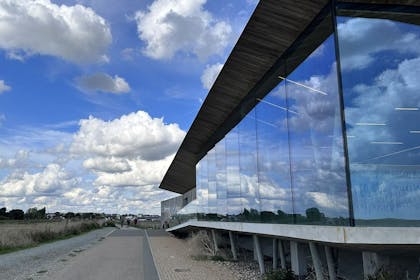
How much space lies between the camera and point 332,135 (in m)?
6.99

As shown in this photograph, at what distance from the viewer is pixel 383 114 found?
6500mm

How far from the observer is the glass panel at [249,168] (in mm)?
12125

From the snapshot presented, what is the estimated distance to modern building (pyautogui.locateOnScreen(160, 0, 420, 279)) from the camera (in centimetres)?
622

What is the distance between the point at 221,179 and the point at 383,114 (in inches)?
449

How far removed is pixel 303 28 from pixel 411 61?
290 cm

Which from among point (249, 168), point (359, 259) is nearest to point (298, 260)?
point (359, 259)

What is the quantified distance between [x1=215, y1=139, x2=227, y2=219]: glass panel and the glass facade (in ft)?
24.9

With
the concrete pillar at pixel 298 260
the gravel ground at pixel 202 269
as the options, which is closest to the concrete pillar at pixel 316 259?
the concrete pillar at pixel 298 260

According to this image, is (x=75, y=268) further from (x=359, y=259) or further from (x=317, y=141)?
(x=317, y=141)

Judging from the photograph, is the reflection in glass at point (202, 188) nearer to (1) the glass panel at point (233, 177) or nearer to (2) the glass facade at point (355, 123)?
(1) the glass panel at point (233, 177)

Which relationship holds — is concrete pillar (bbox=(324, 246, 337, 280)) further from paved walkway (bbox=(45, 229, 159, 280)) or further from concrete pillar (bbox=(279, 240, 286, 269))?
paved walkway (bbox=(45, 229, 159, 280))

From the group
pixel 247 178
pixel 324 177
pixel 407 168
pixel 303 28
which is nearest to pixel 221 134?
pixel 247 178

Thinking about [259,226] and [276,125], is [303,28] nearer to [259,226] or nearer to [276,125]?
[276,125]

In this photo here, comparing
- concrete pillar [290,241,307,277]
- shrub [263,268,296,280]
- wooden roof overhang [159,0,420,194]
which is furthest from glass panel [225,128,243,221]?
shrub [263,268,296,280]
